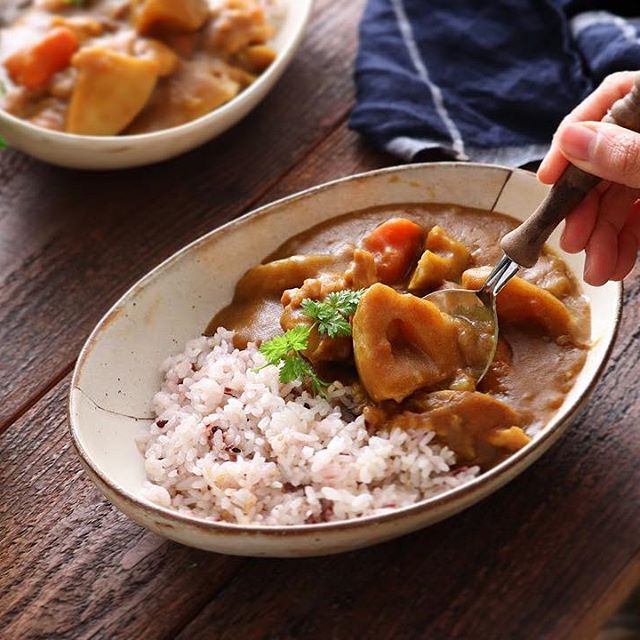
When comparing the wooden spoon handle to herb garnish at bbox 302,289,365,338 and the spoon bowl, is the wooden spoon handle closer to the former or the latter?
the spoon bowl

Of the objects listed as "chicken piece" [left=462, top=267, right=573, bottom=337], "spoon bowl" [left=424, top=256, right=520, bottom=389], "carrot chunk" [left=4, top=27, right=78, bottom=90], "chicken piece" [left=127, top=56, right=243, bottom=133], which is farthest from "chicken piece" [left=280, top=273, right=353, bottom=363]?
"carrot chunk" [left=4, top=27, right=78, bottom=90]

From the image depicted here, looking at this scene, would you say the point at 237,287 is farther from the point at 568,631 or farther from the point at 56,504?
the point at 568,631

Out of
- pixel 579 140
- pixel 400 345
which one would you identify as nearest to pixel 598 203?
pixel 579 140

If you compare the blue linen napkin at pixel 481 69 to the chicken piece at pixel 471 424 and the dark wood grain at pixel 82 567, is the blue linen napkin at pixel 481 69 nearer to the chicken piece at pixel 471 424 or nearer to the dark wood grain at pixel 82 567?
the chicken piece at pixel 471 424

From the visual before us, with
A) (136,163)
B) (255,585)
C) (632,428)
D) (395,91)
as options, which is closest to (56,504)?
(255,585)

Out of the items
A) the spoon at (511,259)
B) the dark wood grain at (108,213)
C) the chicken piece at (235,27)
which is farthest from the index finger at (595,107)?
the chicken piece at (235,27)

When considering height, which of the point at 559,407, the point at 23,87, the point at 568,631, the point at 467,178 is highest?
the point at 23,87
